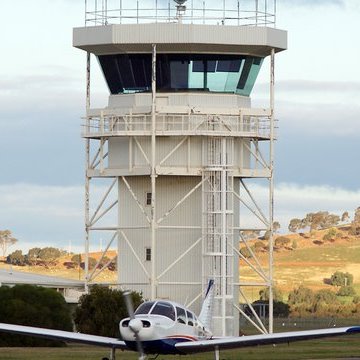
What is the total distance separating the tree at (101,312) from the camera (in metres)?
85.7

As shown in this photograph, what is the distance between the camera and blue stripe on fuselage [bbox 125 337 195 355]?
5372 cm

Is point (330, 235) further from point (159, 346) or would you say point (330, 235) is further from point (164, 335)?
point (159, 346)

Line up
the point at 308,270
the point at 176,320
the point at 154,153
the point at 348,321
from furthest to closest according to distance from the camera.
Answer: the point at 308,270
the point at 348,321
the point at 154,153
the point at 176,320

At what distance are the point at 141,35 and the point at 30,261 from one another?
321ft

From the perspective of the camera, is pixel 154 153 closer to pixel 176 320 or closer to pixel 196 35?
pixel 196 35

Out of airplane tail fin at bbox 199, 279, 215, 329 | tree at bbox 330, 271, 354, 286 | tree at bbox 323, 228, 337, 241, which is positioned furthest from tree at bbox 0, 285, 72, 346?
tree at bbox 323, 228, 337, 241

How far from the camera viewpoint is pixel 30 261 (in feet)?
609

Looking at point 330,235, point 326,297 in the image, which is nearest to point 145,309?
point 326,297

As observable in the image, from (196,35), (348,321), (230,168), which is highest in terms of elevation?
(196,35)

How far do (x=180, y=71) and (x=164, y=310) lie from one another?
122ft

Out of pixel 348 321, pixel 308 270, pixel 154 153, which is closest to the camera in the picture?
pixel 154 153

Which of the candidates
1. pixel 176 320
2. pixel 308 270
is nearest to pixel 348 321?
pixel 308 270

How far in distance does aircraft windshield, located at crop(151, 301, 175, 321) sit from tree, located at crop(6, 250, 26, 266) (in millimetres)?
126584

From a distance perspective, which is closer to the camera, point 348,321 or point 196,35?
point 196,35
